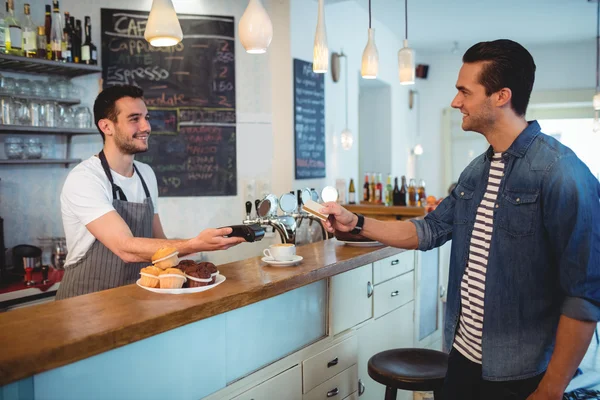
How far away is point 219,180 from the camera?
174 inches

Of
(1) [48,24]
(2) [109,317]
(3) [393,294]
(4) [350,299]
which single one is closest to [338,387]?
(4) [350,299]

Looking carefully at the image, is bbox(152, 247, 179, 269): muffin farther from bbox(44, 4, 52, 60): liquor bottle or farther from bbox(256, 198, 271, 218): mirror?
bbox(44, 4, 52, 60): liquor bottle

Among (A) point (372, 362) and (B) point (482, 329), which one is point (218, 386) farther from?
(B) point (482, 329)

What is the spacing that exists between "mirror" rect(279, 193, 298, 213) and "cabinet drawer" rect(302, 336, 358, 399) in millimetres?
755

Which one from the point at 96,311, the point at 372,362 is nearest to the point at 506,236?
the point at 372,362

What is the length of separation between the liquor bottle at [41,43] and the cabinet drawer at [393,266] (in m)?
2.39

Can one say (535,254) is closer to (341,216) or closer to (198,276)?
(341,216)

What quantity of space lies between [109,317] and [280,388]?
0.81 m

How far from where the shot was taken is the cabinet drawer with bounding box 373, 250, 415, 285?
3016mm

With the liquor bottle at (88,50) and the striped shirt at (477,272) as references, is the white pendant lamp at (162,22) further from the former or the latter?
the liquor bottle at (88,50)

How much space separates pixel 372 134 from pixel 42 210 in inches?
190

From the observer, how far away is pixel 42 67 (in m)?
3.48

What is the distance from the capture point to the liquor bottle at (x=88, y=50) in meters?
3.65

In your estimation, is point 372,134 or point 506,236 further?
point 372,134
